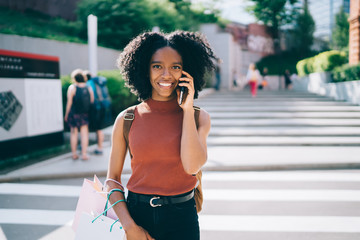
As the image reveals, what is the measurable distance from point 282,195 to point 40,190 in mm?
3946

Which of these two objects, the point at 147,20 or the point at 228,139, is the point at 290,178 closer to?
the point at 228,139

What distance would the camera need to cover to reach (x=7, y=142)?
7578 millimetres

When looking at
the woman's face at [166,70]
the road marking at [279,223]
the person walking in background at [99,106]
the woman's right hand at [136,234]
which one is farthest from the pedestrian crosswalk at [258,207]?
the woman's face at [166,70]

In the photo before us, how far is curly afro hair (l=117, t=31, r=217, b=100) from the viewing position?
69.4 inches

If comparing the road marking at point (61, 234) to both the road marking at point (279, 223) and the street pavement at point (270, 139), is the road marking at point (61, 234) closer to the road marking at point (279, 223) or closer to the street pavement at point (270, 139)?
the road marking at point (279, 223)

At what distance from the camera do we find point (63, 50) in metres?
15.7

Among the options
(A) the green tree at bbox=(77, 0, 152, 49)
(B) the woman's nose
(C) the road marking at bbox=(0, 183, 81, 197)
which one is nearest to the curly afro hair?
(B) the woman's nose

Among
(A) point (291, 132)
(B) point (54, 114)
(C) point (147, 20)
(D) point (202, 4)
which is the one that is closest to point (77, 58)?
(C) point (147, 20)

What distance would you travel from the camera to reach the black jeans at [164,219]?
1659 mm

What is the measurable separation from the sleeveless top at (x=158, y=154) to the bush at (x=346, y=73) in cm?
1378

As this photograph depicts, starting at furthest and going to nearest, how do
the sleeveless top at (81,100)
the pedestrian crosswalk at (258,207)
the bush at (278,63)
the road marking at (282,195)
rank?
1. the bush at (278,63)
2. the sleeveless top at (81,100)
3. the road marking at (282,195)
4. the pedestrian crosswalk at (258,207)

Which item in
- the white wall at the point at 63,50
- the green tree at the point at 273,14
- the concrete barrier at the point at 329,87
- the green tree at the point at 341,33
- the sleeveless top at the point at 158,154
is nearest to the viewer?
the sleeveless top at the point at 158,154

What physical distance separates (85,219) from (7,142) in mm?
6896

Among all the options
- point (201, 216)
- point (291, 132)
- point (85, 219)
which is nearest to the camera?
point (85, 219)
